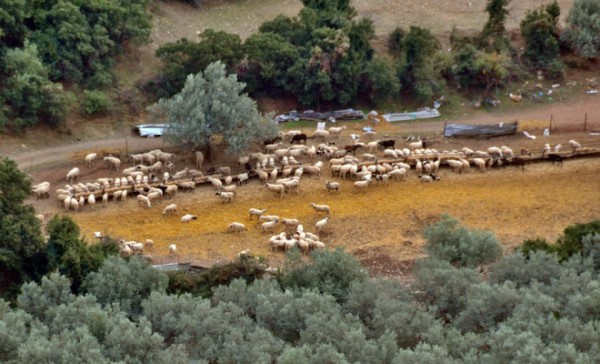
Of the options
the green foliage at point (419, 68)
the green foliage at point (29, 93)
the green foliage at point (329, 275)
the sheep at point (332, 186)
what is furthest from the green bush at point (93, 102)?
the green foliage at point (329, 275)

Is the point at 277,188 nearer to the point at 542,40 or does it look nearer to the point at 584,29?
the point at 542,40

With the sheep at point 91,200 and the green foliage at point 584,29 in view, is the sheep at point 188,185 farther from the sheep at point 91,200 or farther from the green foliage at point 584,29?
the green foliage at point 584,29

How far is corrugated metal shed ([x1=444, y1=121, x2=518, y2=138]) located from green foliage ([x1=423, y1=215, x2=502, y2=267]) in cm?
1405

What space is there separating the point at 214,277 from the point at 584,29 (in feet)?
98.9

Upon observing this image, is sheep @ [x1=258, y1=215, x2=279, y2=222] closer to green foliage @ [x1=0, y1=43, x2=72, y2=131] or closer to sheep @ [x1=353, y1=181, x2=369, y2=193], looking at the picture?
sheep @ [x1=353, y1=181, x2=369, y2=193]

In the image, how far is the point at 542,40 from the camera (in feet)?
174

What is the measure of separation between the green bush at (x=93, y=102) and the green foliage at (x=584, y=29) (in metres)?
26.4

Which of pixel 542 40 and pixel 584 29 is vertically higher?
pixel 584 29

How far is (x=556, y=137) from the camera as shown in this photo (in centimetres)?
4762

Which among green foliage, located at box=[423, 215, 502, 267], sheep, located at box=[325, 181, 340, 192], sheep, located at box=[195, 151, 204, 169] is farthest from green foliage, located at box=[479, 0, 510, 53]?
green foliage, located at box=[423, 215, 502, 267]

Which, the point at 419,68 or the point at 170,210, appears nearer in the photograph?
the point at 170,210

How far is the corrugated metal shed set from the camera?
4744 cm

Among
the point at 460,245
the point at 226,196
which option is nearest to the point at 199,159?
the point at 226,196

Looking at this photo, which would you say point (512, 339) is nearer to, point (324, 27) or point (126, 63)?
point (324, 27)
